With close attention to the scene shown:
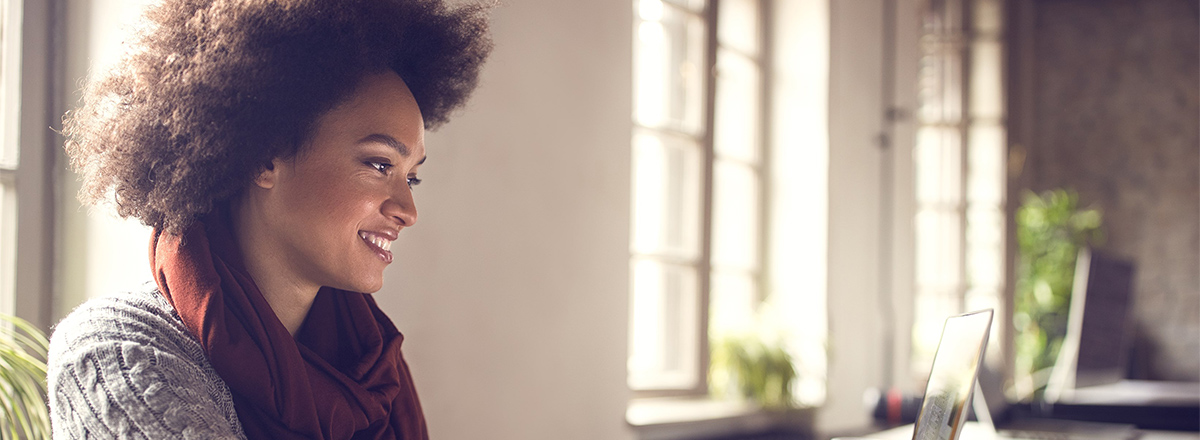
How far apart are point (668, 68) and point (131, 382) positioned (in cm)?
266

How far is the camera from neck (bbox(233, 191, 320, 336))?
130 centimetres

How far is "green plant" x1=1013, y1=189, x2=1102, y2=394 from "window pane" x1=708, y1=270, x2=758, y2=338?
3.63 m

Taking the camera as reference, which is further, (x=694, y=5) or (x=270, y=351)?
(x=694, y=5)

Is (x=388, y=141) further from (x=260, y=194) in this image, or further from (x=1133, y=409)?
(x=1133, y=409)

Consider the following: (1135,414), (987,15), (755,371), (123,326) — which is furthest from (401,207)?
(987,15)

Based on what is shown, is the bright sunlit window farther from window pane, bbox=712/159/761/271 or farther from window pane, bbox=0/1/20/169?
window pane, bbox=0/1/20/169

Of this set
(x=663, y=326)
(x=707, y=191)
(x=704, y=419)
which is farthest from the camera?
(x=707, y=191)

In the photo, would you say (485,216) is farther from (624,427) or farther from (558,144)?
(624,427)

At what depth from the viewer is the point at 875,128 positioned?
4.23 m

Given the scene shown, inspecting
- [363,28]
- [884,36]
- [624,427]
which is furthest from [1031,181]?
[363,28]

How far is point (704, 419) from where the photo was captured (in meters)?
3.07

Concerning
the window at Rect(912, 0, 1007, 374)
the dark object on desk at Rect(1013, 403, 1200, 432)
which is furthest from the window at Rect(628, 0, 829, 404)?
the window at Rect(912, 0, 1007, 374)

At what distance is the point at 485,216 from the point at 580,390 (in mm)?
596

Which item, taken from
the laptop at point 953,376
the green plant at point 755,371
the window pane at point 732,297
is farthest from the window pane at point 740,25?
the laptop at point 953,376
